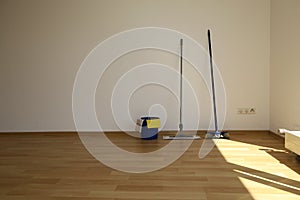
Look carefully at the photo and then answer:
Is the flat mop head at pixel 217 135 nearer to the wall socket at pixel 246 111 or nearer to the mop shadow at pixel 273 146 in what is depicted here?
the mop shadow at pixel 273 146

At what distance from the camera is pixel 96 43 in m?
4.01

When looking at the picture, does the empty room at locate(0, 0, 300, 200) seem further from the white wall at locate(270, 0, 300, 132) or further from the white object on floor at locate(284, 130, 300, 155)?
the white object on floor at locate(284, 130, 300, 155)

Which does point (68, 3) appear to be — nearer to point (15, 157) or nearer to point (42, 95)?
point (42, 95)

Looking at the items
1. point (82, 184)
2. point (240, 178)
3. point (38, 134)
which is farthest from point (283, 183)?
point (38, 134)

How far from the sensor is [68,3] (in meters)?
3.99

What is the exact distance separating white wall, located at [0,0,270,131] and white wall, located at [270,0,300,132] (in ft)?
0.60

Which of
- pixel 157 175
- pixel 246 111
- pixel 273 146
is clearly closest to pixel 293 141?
pixel 273 146

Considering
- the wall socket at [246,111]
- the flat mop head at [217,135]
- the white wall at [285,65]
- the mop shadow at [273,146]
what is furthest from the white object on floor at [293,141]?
the wall socket at [246,111]

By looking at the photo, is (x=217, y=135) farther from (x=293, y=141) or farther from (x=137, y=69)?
(x=137, y=69)

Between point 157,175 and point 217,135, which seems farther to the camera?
point 217,135

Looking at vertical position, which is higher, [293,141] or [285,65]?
[285,65]

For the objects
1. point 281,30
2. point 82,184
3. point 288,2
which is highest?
point 288,2

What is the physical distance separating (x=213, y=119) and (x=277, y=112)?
797 millimetres

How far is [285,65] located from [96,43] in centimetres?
238
